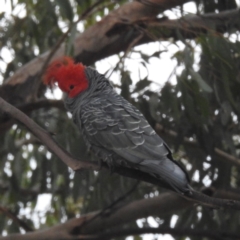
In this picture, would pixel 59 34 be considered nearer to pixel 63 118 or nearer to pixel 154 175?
pixel 63 118

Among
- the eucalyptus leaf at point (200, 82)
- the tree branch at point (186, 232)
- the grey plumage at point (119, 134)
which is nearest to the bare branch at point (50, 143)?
the grey plumage at point (119, 134)

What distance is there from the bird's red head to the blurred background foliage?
0.67ft

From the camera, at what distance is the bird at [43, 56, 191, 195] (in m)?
2.24

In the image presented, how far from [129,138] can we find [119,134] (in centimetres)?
5

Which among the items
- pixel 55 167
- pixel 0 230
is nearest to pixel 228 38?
pixel 55 167

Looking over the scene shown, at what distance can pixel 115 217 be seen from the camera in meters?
3.50

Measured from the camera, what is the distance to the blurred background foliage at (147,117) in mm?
3143

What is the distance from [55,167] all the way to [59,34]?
0.86 m

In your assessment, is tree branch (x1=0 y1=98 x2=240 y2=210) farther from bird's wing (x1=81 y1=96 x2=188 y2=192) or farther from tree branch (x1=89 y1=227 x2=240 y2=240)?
tree branch (x1=89 y1=227 x2=240 y2=240)

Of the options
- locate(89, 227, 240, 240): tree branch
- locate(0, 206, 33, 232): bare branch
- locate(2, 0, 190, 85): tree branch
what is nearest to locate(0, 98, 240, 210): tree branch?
locate(89, 227, 240, 240): tree branch

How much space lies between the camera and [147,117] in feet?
11.1

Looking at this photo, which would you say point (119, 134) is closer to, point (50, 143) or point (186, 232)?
point (50, 143)

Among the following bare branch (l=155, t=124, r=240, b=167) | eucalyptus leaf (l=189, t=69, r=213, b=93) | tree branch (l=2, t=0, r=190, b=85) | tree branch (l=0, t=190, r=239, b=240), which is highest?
tree branch (l=2, t=0, r=190, b=85)

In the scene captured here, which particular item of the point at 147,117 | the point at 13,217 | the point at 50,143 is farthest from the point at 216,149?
the point at 50,143
